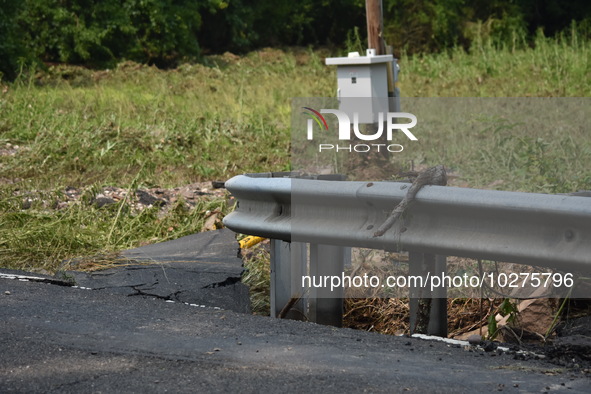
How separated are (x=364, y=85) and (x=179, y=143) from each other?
3.64 m

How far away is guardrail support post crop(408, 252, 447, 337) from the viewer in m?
4.12

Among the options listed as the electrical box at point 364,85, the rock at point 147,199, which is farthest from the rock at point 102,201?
the electrical box at point 364,85

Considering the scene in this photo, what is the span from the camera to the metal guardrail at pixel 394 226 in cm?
354

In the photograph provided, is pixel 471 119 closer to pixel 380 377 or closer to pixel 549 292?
pixel 549 292

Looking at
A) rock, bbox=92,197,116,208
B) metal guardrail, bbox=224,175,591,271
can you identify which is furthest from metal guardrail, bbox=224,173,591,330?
rock, bbox=92,197,116,208

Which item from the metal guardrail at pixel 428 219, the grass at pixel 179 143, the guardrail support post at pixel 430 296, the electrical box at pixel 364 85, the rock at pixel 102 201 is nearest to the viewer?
the metal guardrail at pixel 428 219

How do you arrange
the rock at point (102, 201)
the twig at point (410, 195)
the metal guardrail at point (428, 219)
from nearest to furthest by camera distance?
the metal guardrail at point (428, 219), the twig at point (410, 195), the rock at point (102, 201)

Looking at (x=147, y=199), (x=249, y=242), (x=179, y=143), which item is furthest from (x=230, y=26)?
(x=249, y=242)

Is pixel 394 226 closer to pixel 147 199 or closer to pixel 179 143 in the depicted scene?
pixel 147 199

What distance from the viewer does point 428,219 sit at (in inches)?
154

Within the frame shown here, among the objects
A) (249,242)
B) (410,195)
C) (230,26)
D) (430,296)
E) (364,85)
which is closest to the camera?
(410,195)

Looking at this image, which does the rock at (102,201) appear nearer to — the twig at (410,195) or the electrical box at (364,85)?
the electrical box at (364,85)

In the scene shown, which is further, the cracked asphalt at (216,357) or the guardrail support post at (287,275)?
the guardrail support post at (287,275)

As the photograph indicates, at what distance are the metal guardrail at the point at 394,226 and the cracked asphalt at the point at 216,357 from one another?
0.41 meters
